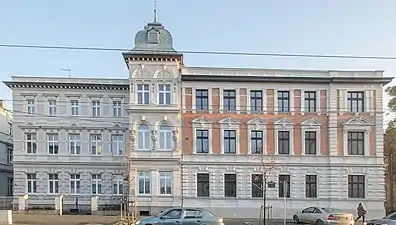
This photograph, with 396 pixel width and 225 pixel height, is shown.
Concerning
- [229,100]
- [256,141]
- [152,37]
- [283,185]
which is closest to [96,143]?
[152,37]

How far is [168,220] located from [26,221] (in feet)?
46.6

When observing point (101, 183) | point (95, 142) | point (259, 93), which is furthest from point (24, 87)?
point (259, 93)

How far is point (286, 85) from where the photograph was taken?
4912 cm

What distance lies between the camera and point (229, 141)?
160ft

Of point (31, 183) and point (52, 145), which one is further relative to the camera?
point (52, 145)

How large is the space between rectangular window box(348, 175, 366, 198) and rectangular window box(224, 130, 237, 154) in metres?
11.2

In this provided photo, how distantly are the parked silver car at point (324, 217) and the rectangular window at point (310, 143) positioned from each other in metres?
8.39

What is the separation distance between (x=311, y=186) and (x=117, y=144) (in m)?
19.8

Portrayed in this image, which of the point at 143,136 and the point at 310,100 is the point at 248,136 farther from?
the point at 143,136

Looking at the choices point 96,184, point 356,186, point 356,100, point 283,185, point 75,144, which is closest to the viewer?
point 283,185

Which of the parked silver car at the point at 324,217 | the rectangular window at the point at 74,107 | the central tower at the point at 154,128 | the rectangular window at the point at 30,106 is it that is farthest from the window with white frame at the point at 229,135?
the rectangular window at the point at 30,106

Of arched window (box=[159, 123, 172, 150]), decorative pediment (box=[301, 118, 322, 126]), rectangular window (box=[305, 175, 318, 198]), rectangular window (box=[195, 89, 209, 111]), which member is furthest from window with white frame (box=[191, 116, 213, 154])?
rectangular window (box=[305, 175, 318, 198])

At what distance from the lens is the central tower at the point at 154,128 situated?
155 ft

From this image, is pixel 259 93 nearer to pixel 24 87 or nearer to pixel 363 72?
pixel 363 72
